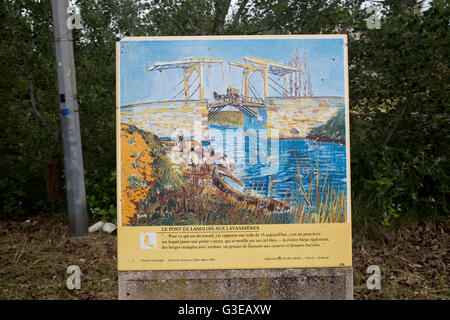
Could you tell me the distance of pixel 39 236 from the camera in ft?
17.1

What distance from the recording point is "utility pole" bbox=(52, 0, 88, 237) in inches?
190

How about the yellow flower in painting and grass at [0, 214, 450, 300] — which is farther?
grass at [0, 214, 450, 300]

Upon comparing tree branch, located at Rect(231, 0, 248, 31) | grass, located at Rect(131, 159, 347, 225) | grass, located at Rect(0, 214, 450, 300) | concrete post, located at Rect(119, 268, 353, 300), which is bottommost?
grass, located at Rect(0, 214, 450, 300)

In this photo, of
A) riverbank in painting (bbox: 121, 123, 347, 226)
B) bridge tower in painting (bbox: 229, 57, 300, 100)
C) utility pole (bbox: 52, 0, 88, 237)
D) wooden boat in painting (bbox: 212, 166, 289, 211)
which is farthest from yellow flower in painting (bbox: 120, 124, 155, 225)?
utility pole (bbox: 52, 0, 88, 237)

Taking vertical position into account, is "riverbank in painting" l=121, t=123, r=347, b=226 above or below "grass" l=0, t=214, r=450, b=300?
above

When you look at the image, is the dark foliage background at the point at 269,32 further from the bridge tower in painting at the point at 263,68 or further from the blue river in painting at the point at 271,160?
the bridge tower in painting at the point at 263,68

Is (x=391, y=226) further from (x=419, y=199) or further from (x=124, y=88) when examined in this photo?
(x=124, y=88)

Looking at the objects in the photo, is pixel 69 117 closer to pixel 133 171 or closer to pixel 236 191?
pixel 133 171

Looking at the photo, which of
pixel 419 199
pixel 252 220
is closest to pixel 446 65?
pixel 419 199

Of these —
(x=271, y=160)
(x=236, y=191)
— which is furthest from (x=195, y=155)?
(x=271, y=160)

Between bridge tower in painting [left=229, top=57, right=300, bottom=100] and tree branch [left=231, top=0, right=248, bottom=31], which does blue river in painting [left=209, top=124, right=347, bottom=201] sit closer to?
bridge tower in painting [left=229, top=57, right=300, bottom=100]

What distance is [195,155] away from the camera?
2.84m

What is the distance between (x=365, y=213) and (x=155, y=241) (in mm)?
3046

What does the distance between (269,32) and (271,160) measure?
344cm
